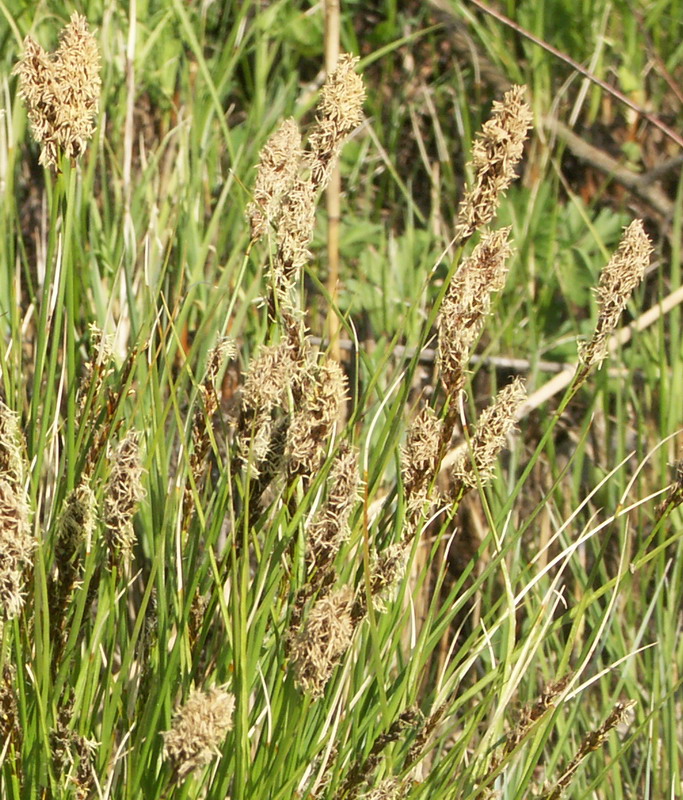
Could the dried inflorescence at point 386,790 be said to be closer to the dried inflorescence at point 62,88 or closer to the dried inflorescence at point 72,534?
the dried inflorescence at point 72,534

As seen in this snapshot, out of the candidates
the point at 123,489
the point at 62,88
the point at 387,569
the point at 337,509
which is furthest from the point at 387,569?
the point at 62,88

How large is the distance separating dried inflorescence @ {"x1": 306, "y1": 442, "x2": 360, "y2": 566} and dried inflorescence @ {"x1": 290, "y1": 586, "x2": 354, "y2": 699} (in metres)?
0.07

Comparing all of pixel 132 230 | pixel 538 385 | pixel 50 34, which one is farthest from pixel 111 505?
pixel 50 34

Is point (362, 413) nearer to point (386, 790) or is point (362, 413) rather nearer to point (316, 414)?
point (316, 414)

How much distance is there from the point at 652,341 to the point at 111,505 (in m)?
1.30

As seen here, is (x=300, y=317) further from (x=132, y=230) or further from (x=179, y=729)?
(x=132, y=230)

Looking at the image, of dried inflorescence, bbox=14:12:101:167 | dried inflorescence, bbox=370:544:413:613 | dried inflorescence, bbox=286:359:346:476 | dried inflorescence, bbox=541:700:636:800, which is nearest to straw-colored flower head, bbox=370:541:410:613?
dried inflorescence, bbox=370:544:413:613

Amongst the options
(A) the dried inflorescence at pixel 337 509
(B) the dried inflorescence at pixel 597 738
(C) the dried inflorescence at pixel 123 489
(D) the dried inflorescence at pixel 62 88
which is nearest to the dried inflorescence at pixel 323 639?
(A) the dried inflorescence at pixel 337 509

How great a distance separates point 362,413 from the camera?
0.97 metres

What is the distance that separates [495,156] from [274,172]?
190 millimetres

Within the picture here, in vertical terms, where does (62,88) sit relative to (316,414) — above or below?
above

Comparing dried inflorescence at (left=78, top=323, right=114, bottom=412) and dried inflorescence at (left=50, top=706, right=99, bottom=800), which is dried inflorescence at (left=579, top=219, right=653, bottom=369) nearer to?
dried inflorescence at (left=78, top=323, right=114, bottom=412)

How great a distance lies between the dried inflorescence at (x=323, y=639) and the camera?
0.68m

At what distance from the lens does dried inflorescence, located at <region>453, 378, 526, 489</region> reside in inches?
32.8
